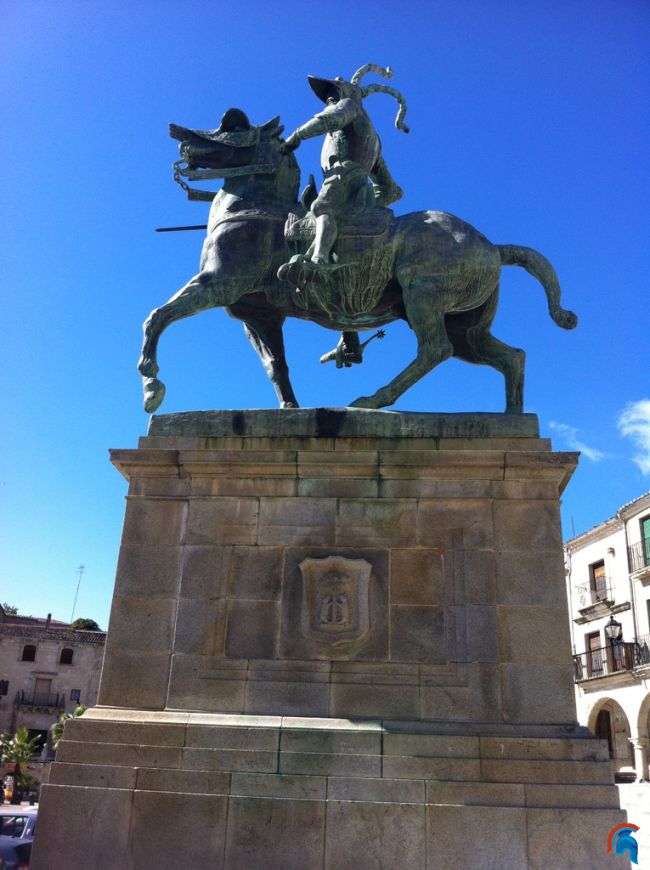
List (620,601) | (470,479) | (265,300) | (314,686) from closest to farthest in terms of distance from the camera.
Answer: (314,686), (470,479), (265,300), (620,601)

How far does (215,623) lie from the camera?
23.8ft

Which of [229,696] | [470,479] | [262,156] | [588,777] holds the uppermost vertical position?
[262,156]

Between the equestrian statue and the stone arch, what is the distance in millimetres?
32642

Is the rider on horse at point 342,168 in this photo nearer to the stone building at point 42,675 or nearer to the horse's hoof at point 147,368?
the horse's hoof at point 147,368

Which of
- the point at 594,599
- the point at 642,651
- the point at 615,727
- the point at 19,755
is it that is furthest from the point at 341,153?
the point at 19,755

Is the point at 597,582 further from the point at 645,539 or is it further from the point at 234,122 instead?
the point at 234,122

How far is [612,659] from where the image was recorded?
3775cm

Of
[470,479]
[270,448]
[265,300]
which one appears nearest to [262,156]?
[265,300]

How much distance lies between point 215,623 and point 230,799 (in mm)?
1458

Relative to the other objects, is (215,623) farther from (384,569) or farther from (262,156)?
(262,156)

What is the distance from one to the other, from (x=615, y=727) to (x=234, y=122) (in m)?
36.1

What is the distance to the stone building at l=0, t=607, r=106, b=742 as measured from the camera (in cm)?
6072

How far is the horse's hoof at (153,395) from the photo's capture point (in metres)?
8.45

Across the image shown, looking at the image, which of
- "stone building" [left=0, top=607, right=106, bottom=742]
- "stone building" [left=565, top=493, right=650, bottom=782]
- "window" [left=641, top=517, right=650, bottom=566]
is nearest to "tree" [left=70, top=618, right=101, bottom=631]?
"stone building" [left=0, top=607, right=106, bottom=742]
